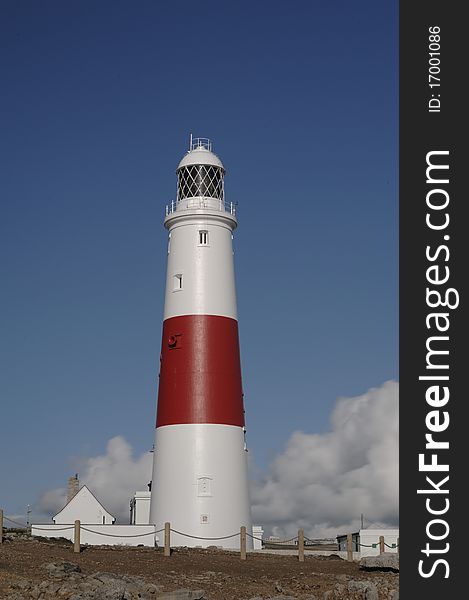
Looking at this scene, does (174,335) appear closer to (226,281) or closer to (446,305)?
(226,281)

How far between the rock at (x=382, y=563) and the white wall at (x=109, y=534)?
10.2m

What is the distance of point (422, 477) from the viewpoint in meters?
23.1

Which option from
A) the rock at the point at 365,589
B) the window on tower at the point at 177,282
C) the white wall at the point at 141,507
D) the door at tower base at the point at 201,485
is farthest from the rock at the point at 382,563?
the white wall at the point at 141,507

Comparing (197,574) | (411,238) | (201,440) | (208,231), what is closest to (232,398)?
(201,440)

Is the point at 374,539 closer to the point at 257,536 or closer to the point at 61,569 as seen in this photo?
the point at 257,536

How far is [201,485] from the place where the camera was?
45.3 meters

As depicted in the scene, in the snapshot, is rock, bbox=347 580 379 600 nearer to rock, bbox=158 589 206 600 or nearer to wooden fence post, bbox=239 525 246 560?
rock, bbox=158 589 206 600

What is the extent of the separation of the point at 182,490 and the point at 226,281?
8783 millimetres

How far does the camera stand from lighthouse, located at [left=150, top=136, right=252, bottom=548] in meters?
45.3

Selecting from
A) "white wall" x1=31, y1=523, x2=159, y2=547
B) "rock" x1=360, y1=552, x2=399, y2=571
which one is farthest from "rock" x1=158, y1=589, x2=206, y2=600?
"white wall" x1=31, y1=523, x2=159, y2=547

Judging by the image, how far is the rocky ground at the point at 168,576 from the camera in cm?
2964

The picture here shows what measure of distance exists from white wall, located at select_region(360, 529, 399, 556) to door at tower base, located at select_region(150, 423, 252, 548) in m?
5.74

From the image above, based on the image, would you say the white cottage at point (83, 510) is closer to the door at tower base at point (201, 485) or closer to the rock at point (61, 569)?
the door at tower base at point (201, 485)

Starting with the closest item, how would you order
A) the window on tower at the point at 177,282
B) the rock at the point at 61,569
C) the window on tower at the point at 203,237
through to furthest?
the rock at the point at 61,569 → the window on tower at the point at 177,282 → the window on tower at the point at 203,237
